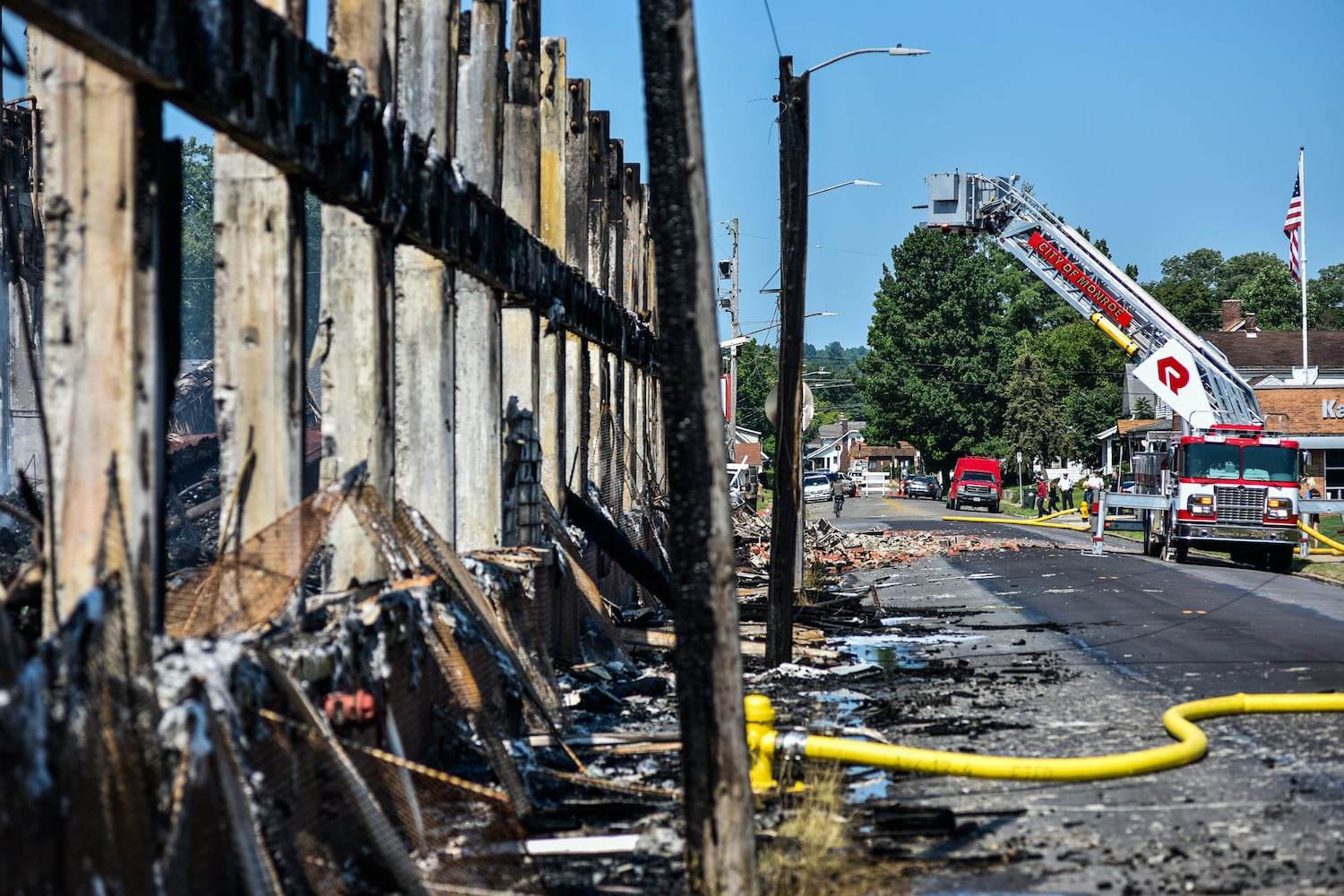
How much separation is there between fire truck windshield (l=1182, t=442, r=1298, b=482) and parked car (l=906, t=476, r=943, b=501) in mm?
53871

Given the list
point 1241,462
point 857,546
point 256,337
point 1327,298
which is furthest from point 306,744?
point 1327,298

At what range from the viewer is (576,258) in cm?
1905

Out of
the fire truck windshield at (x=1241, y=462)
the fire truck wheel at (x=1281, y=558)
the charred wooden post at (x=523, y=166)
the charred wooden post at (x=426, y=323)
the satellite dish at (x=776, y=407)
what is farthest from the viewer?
the fire truck windshield at (x=1241, y=462)

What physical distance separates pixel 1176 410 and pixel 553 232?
2008 centimetres

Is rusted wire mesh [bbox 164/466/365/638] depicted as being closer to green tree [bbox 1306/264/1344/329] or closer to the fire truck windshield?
the fire truck windshield

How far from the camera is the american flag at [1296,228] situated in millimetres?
41188

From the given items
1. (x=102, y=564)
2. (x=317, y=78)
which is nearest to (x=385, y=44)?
(x=317, y=78)

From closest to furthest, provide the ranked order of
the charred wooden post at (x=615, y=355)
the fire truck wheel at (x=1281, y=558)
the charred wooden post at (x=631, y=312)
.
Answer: the charred wooden post at (x=615, y=355)
the charred wooden post at (x=631, y=312)
the fire truck wheel at (x=1281, y=558)

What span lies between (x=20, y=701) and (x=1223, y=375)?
32.4 m

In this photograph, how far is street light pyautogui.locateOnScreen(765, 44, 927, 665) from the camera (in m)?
14.0

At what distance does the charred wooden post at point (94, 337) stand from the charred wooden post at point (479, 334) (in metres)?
6.86

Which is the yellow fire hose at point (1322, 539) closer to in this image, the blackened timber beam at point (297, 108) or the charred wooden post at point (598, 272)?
the charred wooden post at point (598, 272)

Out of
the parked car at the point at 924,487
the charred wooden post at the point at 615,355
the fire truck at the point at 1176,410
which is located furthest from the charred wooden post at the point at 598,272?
the parked car at the point at 924,487

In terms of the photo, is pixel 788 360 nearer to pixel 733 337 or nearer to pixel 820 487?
pixel 733 337
